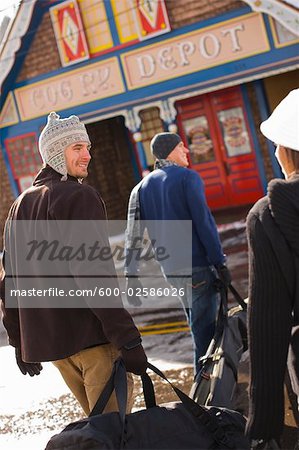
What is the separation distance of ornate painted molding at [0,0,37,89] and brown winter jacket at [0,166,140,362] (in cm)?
1360

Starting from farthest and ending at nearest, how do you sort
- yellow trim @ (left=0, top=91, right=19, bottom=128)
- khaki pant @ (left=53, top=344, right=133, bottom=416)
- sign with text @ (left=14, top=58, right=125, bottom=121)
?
yellow trim @ (left=0, top=91, right=19, bottom=128) < sign with text @ (left=14, top=58, right=125, bottom=121) < khaki pant @ (left=53, top=344, right=133, bottom=416)

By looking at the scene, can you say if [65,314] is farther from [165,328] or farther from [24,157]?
[24,157]

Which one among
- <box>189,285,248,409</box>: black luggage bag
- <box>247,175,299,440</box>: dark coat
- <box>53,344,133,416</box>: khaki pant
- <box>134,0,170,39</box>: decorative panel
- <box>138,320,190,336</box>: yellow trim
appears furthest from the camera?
<box>134,0,170,39</box>: decorative panel

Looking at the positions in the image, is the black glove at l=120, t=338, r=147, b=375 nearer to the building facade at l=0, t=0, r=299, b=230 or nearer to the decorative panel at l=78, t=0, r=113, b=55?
the building facade at l=0, t=0, r=299, b=230

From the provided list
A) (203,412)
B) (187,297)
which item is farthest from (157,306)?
(203,412)

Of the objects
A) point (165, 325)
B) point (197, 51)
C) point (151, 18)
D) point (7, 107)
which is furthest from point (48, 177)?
point (7, 107)

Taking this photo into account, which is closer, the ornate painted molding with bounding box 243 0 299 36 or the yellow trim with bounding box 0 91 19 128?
the ornate painted molding with bounding box 243 0 299 36

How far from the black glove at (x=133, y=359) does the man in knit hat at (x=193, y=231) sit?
168 centimetres

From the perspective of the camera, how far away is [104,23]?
51.0ft

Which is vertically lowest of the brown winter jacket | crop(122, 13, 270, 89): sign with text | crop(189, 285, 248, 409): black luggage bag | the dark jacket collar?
crop(189, 285, 248, 409): black luggage bag

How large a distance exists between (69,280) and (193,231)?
1694mm

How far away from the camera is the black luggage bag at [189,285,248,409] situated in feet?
14.3

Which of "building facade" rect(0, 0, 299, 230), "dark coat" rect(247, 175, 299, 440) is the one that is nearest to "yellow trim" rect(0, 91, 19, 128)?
"building facade" rect(0, 0, 299, 230)

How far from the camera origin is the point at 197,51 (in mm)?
14391
